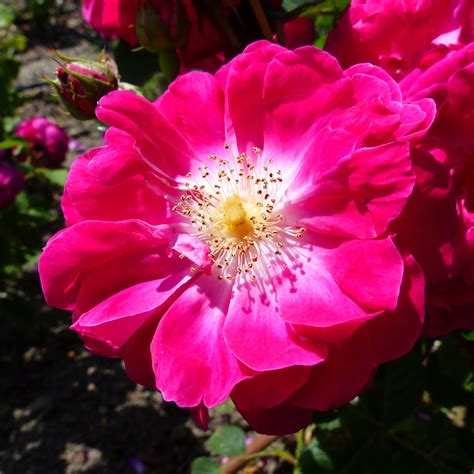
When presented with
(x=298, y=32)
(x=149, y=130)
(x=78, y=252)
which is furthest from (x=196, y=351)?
(x=298, y=32)

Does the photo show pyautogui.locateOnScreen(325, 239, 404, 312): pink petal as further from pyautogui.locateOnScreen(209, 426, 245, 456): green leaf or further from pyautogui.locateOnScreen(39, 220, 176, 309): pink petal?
pyautogui.locateOnScreen(209, 426, 245, 456): green leaf

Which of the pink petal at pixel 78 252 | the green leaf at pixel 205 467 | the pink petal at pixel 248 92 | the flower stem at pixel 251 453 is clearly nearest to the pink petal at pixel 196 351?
the pink petal at pixel 78 252

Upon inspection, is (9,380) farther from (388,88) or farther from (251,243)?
(388,88)

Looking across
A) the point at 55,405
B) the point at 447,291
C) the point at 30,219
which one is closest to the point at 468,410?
the point at 447,291

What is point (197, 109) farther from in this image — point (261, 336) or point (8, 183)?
point (8, 183)

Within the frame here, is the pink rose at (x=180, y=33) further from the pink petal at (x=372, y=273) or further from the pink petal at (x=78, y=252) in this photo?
the pink petal at (x=372, y=273)

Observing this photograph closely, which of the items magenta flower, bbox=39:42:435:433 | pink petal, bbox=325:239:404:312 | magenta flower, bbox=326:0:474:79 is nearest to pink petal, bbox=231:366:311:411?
magenta flower, bbox=39:42:435:433
